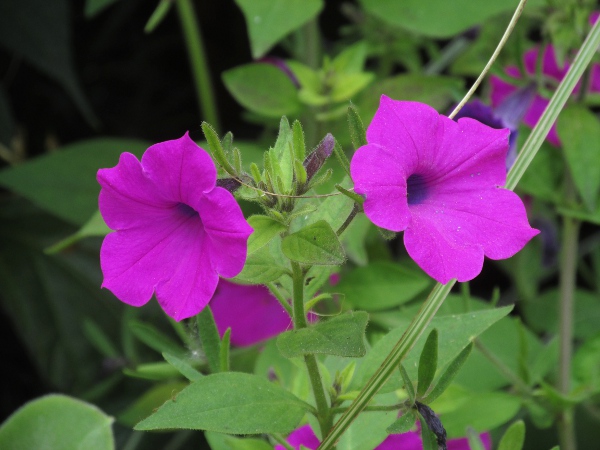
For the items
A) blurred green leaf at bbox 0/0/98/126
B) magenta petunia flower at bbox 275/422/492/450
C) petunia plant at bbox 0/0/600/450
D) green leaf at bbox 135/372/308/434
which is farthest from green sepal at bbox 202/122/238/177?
blurred green leaf at bbox 0/0/98/126

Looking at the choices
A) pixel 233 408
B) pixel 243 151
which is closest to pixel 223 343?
pixel 233 408

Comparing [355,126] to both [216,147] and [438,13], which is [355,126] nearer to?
[216,147]

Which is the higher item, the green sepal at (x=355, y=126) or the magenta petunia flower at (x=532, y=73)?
the green sepal at (x=355, y=126)

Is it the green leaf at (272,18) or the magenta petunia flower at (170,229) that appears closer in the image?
the magenta petunia flower at (170,229)

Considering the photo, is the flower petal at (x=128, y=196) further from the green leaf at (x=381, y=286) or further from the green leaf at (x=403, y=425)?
the green leaf at (x=381, y=286)

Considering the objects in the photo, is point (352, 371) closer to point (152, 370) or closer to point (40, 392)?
point (152, 370)

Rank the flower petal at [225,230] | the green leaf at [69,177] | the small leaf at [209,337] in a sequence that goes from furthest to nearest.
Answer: the green leaf at [69,177] < the small leaf at [209,337] < the flower petal at [225,230]

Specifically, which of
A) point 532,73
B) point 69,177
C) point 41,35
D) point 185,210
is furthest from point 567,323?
point 41,35

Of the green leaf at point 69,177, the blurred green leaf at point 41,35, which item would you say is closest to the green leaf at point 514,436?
the green leaf at point 69,177

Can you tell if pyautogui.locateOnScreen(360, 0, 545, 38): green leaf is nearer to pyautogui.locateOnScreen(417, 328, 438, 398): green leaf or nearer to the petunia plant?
the petunia plant
